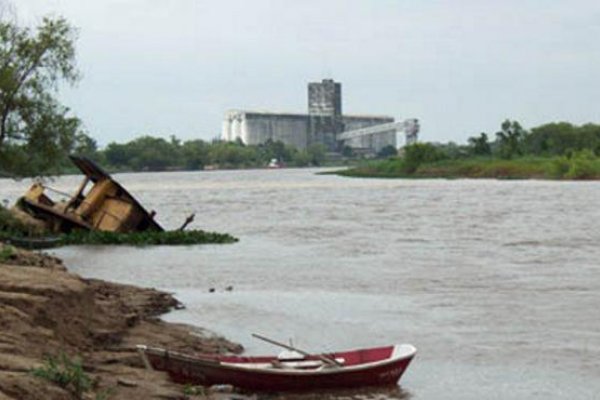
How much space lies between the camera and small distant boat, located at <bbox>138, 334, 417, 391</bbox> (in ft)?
54.5

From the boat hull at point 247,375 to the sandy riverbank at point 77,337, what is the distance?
13.5 inches

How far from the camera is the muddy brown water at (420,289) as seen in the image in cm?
2038

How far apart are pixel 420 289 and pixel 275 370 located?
1587 centimetres

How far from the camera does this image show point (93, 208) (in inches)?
1885

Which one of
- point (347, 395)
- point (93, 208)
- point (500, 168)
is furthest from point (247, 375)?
point (500, 168)

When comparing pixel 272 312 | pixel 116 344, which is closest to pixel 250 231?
pixel 272 312

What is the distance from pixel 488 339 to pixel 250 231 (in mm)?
35905

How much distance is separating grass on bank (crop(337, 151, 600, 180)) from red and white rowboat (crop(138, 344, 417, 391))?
124655 millimetres

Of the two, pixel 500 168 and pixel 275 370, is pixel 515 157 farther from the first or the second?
pixel 275 370

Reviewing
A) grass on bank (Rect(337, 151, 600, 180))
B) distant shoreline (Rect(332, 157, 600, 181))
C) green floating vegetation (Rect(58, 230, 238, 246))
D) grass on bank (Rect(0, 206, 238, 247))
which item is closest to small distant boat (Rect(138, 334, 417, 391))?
grass on bank (Rect(0, 206, 238, 247))

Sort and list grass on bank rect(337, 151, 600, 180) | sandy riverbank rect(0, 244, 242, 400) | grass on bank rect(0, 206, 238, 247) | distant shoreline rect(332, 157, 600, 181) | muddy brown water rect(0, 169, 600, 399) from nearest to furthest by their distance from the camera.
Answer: sandy riverbank rect(0, 244, 242, 400), muddy brown water rect(0, 169, 600, 399), grass on bank rect(0, 206, 238, 247), distant shoreline rect(332, 157, 600, 181), grass on bank rect(337, 151, 600, 180)

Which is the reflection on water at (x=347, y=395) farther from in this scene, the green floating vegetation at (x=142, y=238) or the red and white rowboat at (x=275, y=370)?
the green floating vegetation at (x=142, y=238)

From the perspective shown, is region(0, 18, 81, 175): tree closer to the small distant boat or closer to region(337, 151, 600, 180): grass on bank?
the small distant boat

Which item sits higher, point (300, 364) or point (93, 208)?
point (93, 208)
